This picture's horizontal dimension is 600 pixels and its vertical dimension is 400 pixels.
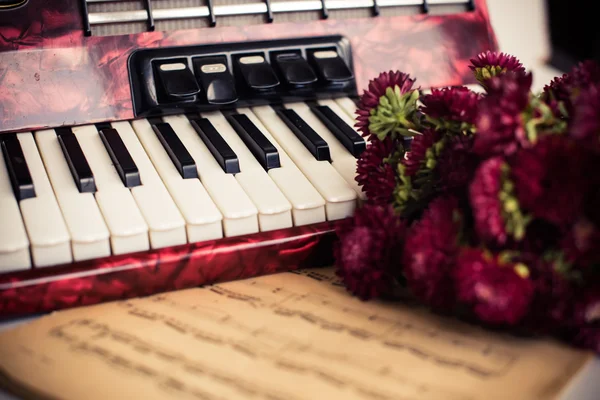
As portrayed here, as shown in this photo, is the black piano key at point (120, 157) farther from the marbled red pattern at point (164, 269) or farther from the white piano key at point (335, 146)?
the white piano key at point (335, 146)

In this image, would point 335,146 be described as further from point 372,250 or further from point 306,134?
point 372,250

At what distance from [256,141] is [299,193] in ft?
0.48

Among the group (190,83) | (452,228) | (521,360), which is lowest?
(521,360)

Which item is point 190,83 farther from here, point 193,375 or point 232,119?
point 193,375

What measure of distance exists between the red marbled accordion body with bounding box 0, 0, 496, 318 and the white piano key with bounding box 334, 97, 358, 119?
0.17ft

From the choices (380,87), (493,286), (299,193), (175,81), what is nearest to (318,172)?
(299,193)

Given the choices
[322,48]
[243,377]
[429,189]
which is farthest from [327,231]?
[322,48]

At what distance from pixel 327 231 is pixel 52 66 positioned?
0.53 metres

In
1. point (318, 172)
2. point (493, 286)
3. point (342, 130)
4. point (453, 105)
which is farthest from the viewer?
point (342, 130)

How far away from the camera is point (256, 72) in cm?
123

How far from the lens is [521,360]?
0.77 m

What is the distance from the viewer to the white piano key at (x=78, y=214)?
2.91 feet

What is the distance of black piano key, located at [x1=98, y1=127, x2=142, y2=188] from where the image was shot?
996 mm

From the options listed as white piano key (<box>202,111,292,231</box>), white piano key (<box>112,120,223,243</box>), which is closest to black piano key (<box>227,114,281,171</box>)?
white piano key (<box>202,111,292,231</box>)
